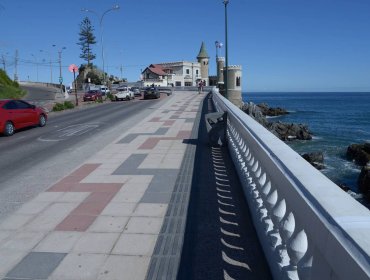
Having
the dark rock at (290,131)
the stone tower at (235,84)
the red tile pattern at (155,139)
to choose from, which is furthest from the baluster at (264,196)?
the stone tower at (235,84)

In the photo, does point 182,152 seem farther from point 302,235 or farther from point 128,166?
point 302,235

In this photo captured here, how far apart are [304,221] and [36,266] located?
2.77 meters

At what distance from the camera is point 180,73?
108 meters

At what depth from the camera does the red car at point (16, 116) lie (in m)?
14.7

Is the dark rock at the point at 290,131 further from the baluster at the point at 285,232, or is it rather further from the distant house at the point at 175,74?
the distant house at the point at 175,74

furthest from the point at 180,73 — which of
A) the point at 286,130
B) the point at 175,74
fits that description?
the point at 286,130

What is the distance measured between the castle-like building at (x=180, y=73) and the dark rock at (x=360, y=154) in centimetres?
7227

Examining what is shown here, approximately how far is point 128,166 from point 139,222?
3.39 m

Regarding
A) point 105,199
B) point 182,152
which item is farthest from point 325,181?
point 182,152

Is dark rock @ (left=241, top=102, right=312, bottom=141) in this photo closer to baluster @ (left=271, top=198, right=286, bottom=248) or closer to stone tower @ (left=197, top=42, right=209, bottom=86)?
baluster @ (left=271, top=198, right=286, bottom=248)

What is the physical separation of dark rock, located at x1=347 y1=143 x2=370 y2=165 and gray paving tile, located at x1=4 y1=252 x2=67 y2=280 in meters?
23.6

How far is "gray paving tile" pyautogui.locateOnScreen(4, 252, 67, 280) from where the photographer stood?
142 inches

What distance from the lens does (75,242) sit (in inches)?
170

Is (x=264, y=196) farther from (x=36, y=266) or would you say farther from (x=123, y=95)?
(x=123, y=95)
